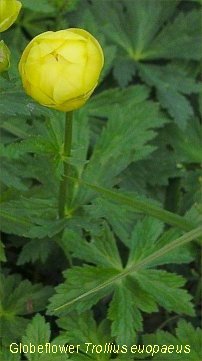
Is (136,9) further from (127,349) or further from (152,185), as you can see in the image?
(127,349)

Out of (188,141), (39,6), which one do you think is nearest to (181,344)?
A: (188,141)

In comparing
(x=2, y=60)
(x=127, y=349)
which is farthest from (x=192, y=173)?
(x=2, y=60)

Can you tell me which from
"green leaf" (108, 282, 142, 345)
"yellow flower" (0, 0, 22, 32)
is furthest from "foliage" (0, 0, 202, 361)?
"yellow flower" (0, 0, 22, 32)

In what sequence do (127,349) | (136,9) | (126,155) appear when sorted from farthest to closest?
(136,9) → (126,155) → (127,349)

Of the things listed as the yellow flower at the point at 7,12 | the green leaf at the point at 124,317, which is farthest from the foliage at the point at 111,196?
the yellow flower at the point at 7,12

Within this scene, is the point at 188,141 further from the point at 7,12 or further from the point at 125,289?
the point at 7,12

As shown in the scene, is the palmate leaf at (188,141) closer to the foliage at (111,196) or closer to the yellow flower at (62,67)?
the foliage at (111,196)

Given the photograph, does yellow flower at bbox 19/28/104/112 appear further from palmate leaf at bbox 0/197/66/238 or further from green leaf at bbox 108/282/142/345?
green leaf at bbox 108/282/142/345
